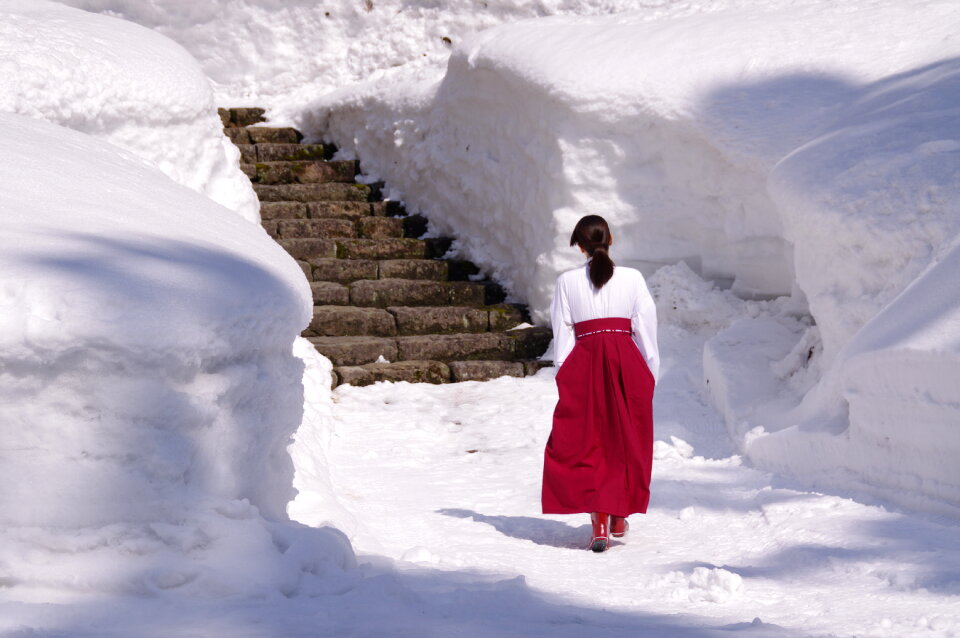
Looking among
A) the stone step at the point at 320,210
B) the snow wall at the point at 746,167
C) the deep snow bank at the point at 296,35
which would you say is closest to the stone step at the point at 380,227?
the stone step at the point at 320,210

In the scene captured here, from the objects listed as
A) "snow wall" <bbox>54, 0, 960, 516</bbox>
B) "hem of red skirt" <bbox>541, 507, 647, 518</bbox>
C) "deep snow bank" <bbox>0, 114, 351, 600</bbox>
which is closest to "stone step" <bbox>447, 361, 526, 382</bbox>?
"snow wall" <bbox>54, 0, 960, 516</bbox>

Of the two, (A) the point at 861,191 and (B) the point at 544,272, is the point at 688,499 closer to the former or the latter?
(A) the point at 861,191

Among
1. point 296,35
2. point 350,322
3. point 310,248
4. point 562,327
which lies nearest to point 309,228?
point 310,248

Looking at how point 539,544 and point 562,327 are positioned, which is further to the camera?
point 562,327

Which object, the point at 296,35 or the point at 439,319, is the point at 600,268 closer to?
the point at 439,319

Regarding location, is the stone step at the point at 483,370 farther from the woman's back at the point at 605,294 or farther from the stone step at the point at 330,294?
the woman's back at the point at 605,294

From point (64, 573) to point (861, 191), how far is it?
373cm

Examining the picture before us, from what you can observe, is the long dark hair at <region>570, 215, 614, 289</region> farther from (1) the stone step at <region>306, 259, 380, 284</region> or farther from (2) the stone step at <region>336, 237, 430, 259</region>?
(2) the stone step at <region>336, 237, 430, 259</region>

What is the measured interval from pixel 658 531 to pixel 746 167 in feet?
8.77

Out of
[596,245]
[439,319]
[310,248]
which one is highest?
[310,248]

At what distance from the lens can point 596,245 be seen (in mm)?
3873

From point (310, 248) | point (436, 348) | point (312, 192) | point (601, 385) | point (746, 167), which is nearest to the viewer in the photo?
point (601, 385)

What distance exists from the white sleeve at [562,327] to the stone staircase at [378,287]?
7.38ft

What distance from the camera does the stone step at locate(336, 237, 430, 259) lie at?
7145 mm
